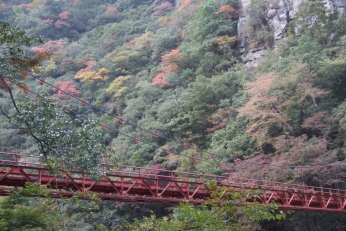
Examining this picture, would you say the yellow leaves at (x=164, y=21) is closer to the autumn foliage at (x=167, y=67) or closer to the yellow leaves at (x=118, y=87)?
the autumn foliage at (x=167, y=67)

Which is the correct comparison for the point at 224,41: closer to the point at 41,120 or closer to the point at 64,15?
the point at 64,15

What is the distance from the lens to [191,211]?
3891 millimetres

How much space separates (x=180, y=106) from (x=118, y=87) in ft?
21.1

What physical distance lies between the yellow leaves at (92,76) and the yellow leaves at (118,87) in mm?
1670

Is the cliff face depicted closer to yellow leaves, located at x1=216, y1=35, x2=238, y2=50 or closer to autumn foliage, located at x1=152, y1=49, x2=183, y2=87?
yellow leaves, located at x1=216, y1=35, x2=238, y2=50

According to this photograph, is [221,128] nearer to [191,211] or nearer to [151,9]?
[191,211]

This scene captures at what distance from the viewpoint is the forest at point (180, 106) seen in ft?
15.4

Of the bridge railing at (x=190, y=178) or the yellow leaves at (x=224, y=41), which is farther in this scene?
the yellow leaves at (x=224, y=41)

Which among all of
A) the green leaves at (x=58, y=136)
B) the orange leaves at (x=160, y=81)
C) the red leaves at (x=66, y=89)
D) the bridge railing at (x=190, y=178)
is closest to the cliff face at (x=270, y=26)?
the orange leaves at (x=160, y=81)

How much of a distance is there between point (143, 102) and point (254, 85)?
23.6 feet

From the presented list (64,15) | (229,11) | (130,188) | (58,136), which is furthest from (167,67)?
(58,136)

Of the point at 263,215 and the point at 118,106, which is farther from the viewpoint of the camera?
the point at 118,106

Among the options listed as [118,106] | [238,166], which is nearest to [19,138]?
[118,106]

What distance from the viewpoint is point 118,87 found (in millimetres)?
24016
